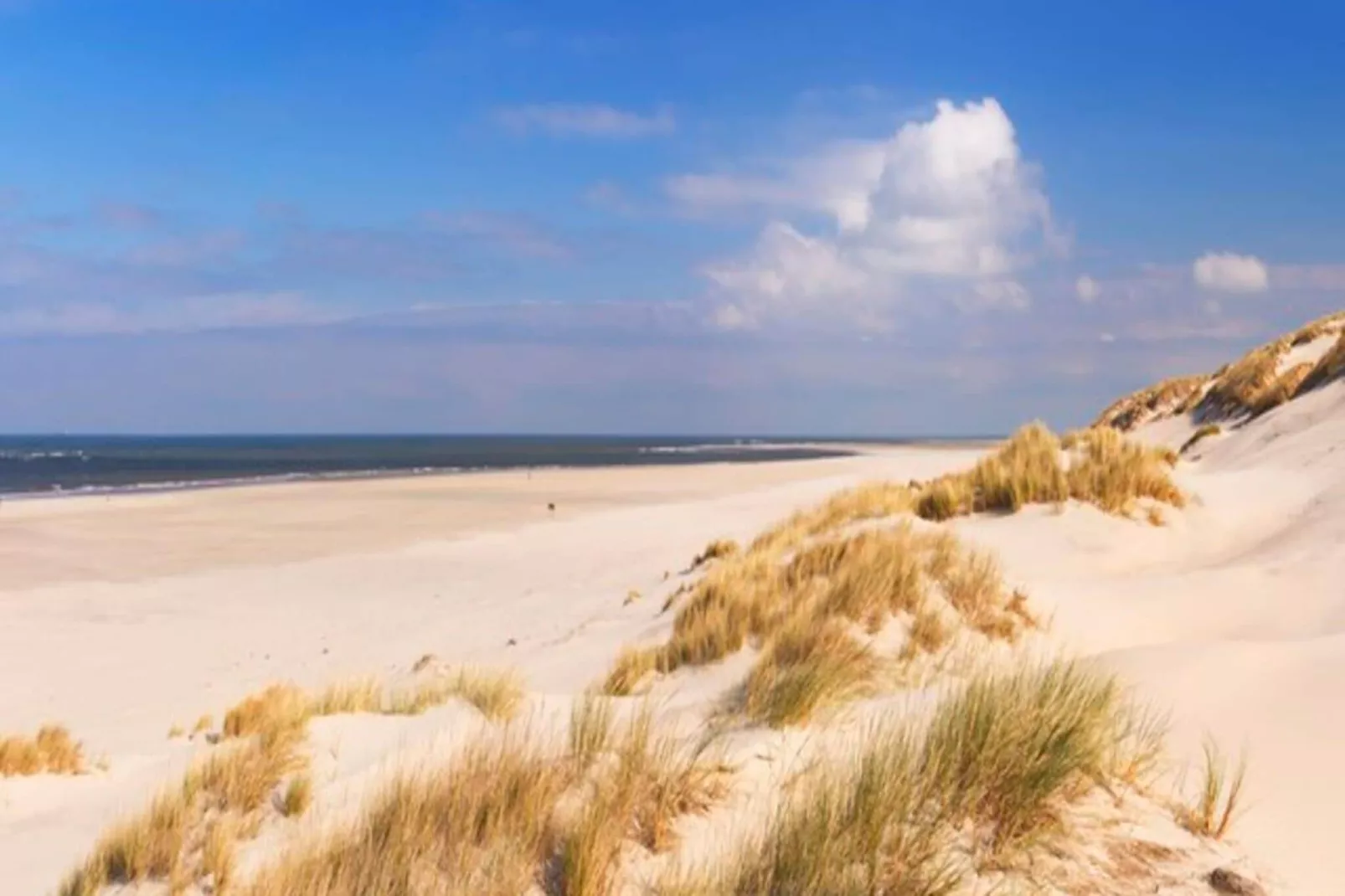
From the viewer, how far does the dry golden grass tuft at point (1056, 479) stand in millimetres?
11102

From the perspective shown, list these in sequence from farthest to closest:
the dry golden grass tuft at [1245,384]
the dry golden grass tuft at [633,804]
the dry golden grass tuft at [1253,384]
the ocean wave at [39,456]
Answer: the ocean wave at [39,456] < the dry golden grass tuft at [1245,384] < the dry golden grass tuft at [1253,384] < the dry golden grass tuft at [633,804]

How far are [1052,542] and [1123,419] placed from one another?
21344mm

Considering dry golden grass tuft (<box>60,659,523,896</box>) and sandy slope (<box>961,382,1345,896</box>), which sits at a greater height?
sandy slope (<box>961,382,1345,896</box>)

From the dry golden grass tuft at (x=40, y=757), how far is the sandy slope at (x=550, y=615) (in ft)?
0.76

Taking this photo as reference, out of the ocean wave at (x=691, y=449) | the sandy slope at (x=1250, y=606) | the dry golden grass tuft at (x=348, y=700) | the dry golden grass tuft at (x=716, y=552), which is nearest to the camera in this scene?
the sandy slope at (x=1250, y=606)

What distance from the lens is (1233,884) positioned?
3.20 metres

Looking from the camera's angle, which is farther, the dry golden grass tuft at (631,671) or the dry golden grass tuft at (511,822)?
the dry golden grass tuft at (631,671)

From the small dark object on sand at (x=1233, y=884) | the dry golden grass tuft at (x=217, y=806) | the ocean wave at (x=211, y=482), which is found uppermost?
the small dark object on sand at (x=1233, y=884)

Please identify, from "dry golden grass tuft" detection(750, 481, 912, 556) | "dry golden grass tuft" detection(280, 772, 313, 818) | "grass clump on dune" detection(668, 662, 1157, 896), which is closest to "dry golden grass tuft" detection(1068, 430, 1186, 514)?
"dry golden grass tuft" detection(750, 481, 912, 556)

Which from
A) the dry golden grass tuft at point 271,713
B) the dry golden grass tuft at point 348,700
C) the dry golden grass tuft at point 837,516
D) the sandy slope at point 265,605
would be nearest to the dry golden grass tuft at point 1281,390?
the dry golden grass tuft at point 837,516

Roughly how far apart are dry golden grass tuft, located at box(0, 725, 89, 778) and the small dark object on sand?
6.23m

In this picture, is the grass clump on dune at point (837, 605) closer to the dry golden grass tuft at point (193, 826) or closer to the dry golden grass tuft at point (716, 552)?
the dry golden grass tuft at point (193, 826)

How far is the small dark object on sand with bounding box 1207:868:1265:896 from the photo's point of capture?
3.19 m

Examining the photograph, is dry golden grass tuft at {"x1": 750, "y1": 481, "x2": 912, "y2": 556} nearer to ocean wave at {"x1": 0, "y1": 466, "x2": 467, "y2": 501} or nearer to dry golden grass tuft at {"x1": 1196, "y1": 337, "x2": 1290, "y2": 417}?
dry golden grass tuft at {"x1": 1196, "y1": 337, "x2": 1290, "y2": 417}
